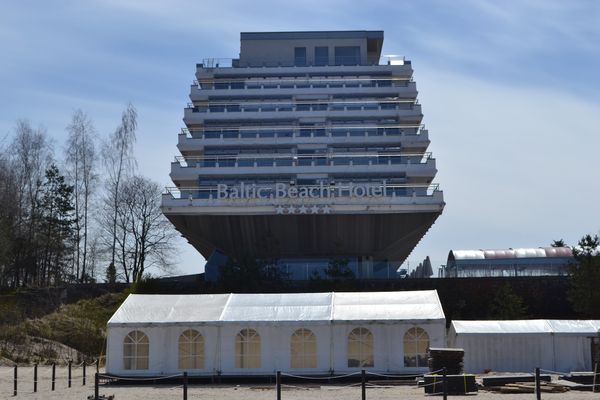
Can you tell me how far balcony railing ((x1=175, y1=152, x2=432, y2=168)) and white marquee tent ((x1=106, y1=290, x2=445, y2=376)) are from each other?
28.2 m

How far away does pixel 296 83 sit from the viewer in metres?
71.4

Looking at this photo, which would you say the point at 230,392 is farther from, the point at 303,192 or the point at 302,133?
the point at 302,133

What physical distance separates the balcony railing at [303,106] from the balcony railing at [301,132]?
2184 millimetres

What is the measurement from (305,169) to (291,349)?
2920 centimetres

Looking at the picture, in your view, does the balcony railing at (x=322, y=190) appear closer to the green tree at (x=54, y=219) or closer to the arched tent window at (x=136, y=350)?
the green tree at (x=54, y=219)

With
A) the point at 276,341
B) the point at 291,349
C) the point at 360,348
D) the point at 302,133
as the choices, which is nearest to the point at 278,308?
the point at 276,341

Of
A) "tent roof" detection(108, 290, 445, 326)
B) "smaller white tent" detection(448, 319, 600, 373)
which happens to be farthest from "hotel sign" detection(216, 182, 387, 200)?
"smaller white tent" detection(448, 319, 600, 373)

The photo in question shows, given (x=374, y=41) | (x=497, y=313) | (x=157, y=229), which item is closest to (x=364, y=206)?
(x=497, y=313)

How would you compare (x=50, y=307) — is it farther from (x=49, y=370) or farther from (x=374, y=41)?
(x=374, y=41)

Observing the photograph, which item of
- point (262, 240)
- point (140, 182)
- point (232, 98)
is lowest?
point (262, 240)

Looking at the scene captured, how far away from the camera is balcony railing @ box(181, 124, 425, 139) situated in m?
65.9

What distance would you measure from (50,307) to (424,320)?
28.9 m

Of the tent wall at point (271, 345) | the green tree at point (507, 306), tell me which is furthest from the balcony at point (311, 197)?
the tent wall at point (271, 345)

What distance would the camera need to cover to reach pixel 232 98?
6956 cm
